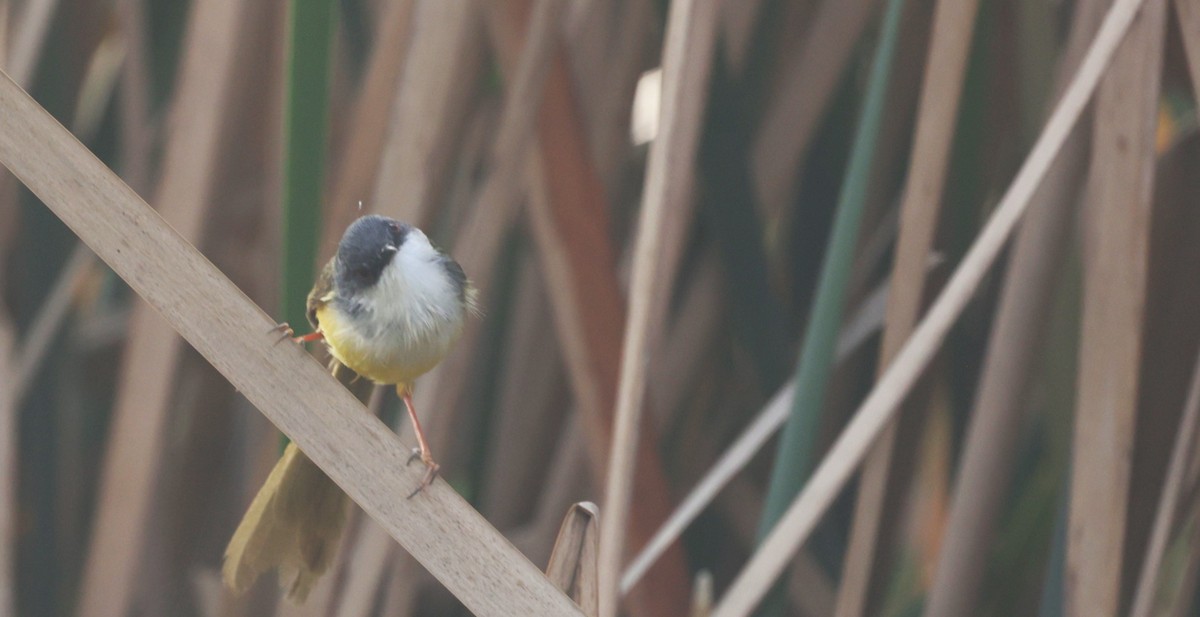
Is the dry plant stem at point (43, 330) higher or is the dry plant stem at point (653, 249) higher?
the dry plant stem at point (653, 249)

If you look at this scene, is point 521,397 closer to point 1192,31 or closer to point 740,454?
point 740,454

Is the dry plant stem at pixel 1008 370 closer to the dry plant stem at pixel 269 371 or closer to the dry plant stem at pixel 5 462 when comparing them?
the dry plant stem at pixel 269 371

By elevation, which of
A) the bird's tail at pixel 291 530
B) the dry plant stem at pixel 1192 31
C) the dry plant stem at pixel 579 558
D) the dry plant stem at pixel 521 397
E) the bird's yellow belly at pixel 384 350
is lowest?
the dry plant stem at pixel 521 397

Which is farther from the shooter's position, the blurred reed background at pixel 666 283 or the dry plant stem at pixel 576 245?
the dry plant stem at pixel 576 245

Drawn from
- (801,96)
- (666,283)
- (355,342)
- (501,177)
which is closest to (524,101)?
(501,177)

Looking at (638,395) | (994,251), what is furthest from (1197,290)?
(638,395)

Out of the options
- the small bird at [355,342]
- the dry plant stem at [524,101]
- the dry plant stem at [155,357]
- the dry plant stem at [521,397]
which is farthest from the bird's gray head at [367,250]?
the dry plant stem at [521,397]

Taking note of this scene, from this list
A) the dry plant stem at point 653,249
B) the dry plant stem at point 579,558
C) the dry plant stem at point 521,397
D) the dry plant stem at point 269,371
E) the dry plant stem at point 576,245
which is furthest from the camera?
the dry plant stem at point 521,397
